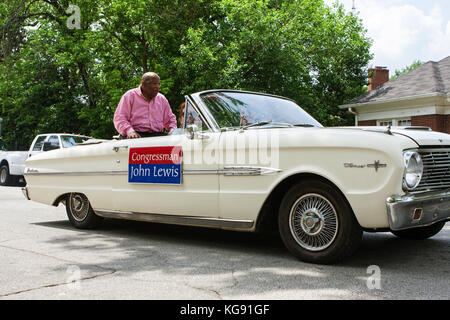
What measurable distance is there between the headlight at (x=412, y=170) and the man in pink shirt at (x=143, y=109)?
338 centimetres

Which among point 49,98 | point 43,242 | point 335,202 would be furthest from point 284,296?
point 49,98

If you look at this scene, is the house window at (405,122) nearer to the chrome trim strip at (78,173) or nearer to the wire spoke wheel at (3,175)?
the wire spoke wheel at (3,175)

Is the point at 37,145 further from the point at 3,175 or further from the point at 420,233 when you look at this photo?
the point at 420,233

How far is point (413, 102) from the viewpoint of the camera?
63.1ft

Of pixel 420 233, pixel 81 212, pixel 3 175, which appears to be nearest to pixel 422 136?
pixel 420 233

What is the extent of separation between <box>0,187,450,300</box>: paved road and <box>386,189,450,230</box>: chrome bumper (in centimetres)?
44

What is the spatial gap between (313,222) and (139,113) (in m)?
3.09

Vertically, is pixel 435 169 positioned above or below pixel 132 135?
below

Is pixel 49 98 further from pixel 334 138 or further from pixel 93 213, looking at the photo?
pixel 334 138

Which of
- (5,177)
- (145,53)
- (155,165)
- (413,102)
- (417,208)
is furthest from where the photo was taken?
(145,53)

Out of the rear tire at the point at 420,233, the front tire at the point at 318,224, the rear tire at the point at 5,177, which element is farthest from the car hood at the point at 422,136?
the rear tire at the point at 5,177

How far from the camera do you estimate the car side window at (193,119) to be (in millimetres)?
5129

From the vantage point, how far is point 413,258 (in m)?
4.59
